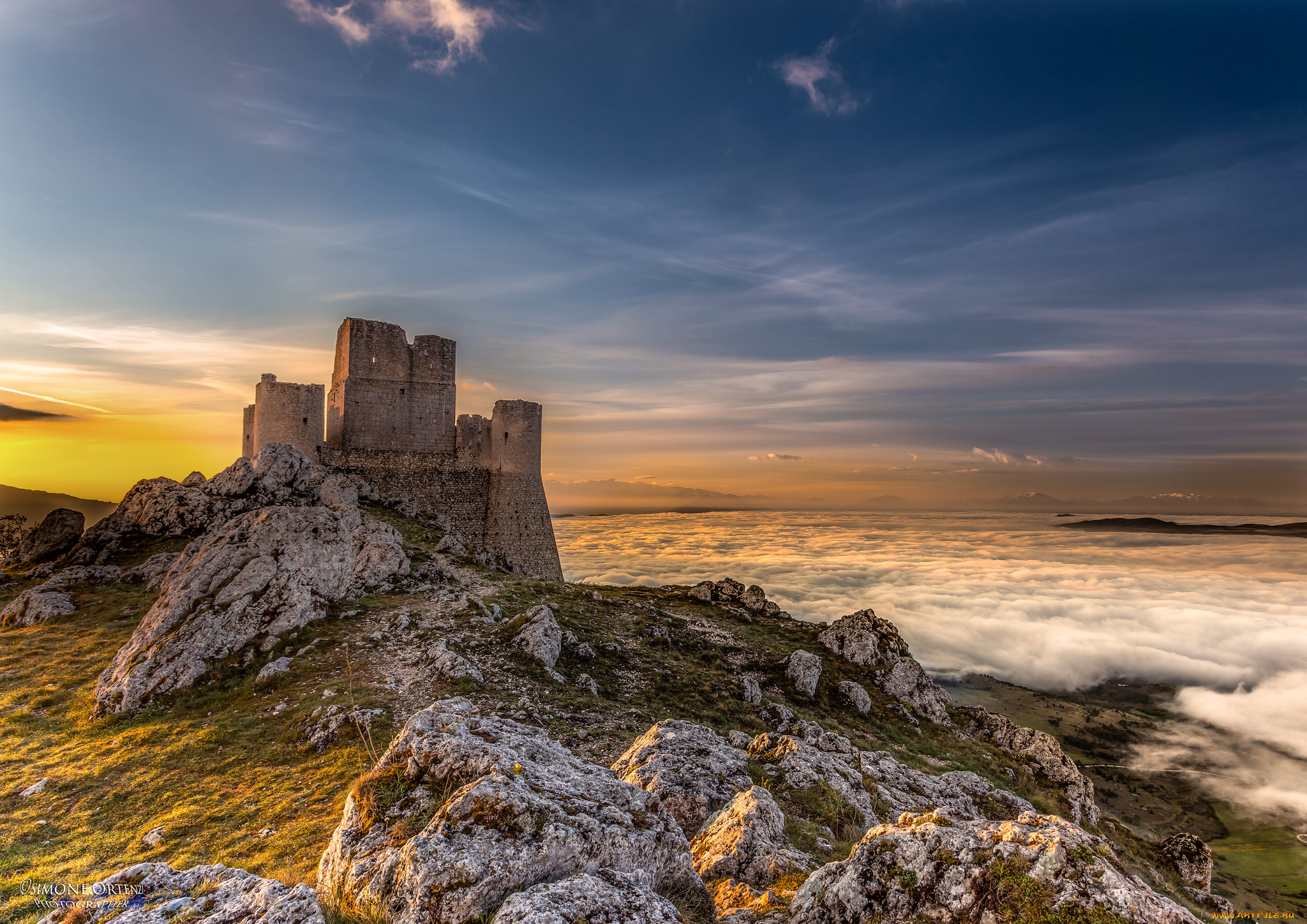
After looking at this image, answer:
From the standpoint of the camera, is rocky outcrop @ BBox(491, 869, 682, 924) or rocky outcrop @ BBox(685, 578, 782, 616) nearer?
rocky outcrop @ BBox(491, 869, 682, 924)

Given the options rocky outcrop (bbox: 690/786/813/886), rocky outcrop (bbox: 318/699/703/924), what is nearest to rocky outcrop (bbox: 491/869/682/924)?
rocky outcrop (bbox: 318/699/703/924)

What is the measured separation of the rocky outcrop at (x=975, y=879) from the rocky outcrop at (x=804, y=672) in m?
20.7

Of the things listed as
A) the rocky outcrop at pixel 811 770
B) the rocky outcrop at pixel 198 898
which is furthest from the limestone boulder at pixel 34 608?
the rocky outcrop at pixel 811 770

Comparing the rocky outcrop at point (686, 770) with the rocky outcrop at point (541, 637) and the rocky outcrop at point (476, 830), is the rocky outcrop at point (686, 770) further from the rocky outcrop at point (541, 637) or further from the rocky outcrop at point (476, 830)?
the rocky outcrop at point (541, 637)

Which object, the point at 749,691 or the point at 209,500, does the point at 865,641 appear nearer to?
the point at 749,691

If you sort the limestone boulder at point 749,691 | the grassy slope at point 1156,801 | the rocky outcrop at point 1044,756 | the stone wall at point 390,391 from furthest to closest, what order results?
the grassy slope at point 1156,801 < the stone wall at point 390,391 < the rocky outcrop at point 1044,756 < the limestone boulder at point 749,691

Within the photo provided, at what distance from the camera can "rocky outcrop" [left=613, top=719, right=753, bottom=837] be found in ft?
31.4

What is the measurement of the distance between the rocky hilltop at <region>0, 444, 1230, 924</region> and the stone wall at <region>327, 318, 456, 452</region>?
6.51 metres

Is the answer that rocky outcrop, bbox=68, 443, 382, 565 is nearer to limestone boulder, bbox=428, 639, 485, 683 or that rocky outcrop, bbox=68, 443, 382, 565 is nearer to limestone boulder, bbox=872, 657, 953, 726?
limestone boulder, bbox=428, 639, 485, 683

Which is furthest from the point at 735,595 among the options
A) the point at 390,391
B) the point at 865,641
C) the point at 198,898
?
the point at 198,898

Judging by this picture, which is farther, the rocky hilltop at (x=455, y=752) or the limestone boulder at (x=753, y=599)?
the limestone boulder at (x=753, y=599)

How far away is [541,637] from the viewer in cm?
1831

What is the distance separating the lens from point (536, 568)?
41938 millimetres

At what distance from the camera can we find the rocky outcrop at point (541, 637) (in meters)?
18.0
